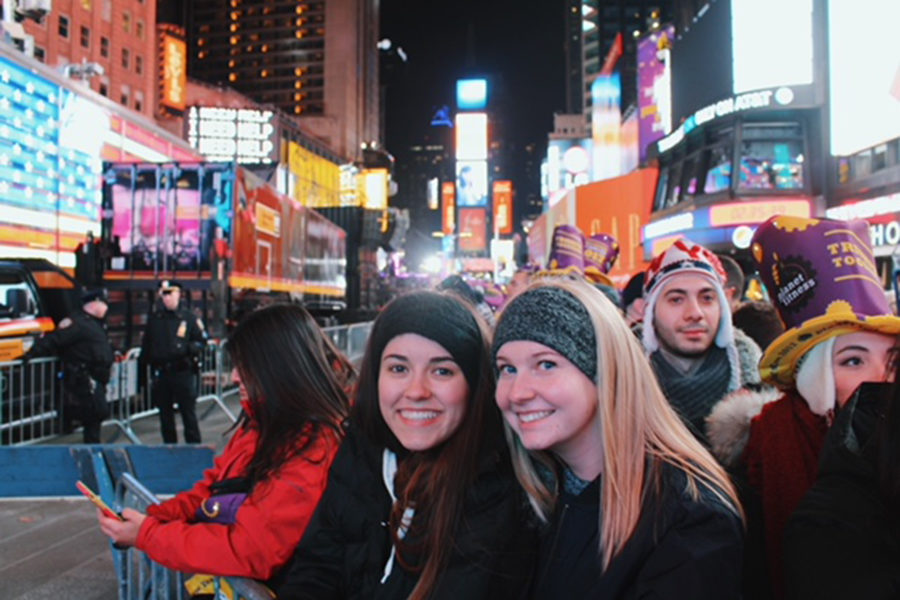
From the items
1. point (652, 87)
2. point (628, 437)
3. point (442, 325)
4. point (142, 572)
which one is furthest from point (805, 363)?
point (652, 87)

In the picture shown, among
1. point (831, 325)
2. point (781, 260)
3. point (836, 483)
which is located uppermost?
point (781, 260)

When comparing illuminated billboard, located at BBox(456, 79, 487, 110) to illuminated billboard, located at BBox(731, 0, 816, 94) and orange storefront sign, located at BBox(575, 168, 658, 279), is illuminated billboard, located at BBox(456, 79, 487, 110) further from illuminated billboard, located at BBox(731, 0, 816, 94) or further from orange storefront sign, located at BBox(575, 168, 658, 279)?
illuminated billboard, located at BBox(731, 0, 816, 94)

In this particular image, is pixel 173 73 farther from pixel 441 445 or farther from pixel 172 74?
pixel 441 445

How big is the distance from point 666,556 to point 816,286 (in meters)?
1.31

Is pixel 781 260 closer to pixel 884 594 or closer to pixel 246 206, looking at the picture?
pixel 884 594

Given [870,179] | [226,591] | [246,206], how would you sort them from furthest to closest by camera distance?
[870,179] < [246,206] < [226,591]

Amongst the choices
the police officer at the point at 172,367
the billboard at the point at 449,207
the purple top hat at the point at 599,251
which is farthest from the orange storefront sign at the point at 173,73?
the billboard at the point at 449,207

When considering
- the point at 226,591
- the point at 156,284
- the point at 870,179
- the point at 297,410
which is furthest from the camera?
the point at 870,179

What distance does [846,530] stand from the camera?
1536 millimetres

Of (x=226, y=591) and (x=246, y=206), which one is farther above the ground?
(x=246, y=206)

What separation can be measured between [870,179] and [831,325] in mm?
23588

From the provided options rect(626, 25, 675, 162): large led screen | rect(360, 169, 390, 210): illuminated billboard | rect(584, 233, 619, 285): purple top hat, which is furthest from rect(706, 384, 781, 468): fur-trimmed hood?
rect(360, 169, 390, 210): illuminated billboard

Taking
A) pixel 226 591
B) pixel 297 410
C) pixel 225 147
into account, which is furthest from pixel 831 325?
pixel 225 147

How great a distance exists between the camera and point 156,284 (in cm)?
1470
